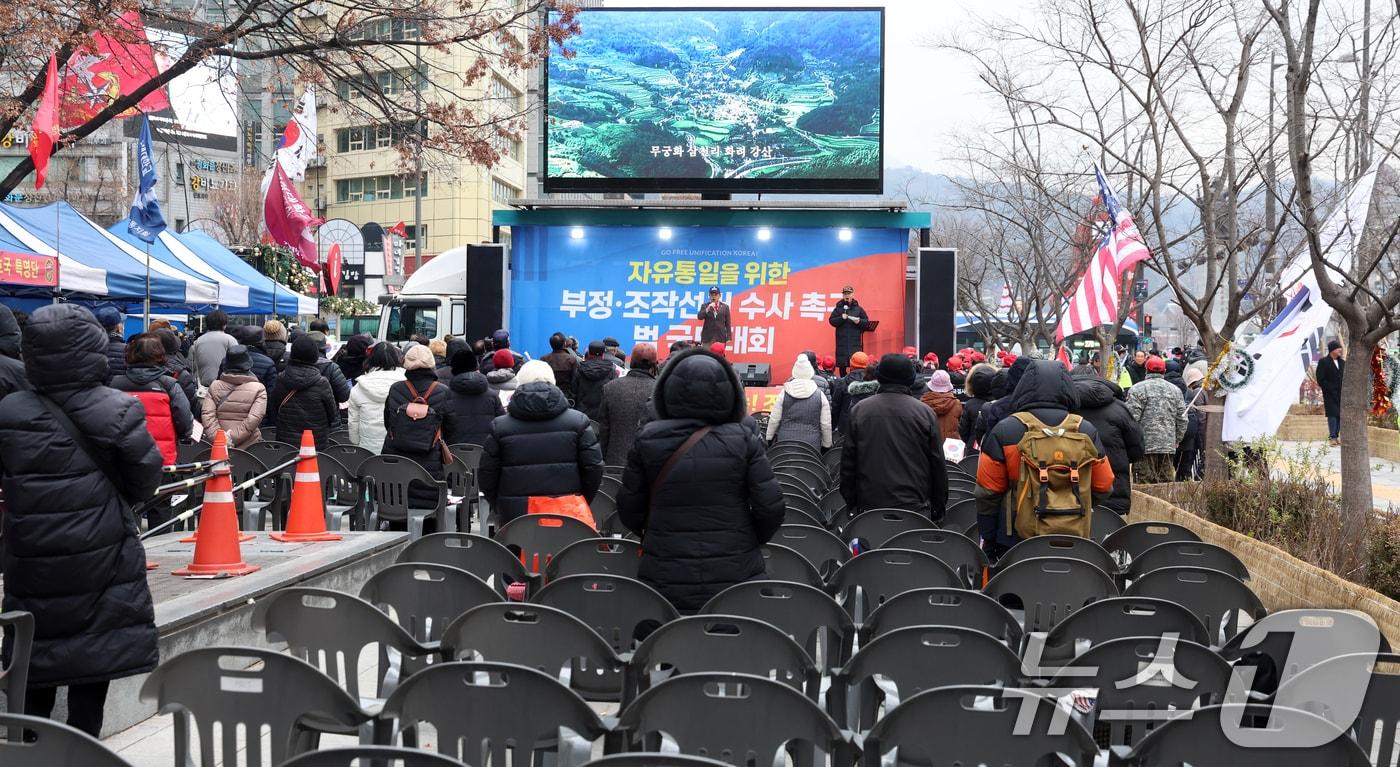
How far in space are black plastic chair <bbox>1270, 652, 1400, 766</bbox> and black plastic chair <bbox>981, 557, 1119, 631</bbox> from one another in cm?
153

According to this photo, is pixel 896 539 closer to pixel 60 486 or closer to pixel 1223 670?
pixel 1223 670

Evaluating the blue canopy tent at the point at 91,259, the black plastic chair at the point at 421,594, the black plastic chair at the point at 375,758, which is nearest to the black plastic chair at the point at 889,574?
the black plastic chair at the point at 421,594

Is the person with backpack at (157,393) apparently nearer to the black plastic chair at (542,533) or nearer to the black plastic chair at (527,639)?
the black plastic chair at (542,533)

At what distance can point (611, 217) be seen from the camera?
2091 centimetres

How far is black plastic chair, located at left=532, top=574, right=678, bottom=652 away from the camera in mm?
4934

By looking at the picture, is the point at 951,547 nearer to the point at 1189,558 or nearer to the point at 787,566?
the point at 787,566

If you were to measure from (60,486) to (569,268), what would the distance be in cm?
1664

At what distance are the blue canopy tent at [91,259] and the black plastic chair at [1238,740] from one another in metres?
14.0

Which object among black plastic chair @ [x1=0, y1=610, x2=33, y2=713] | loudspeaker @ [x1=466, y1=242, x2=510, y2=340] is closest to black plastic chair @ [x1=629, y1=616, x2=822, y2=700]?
black plastic chair @ [x1=0, y1=610, x2=33, y2=713]

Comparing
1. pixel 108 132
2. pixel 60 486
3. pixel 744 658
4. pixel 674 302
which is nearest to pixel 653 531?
pixel 744 658

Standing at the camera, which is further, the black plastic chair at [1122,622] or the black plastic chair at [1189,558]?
the black plastic chair at [1189,558]

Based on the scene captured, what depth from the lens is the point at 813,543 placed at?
6.57 m

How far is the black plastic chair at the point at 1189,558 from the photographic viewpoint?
6141 mm

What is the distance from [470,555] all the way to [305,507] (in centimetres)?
281
